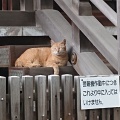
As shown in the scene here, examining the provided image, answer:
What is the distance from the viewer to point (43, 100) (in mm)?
3539

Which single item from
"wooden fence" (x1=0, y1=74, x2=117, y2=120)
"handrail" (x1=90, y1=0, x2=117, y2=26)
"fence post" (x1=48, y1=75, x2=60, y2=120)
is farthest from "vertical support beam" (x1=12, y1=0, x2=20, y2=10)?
"fence post" (x1=48, y1=75, x2=60, y2=120)

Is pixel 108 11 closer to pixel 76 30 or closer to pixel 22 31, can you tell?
pixel 76 30

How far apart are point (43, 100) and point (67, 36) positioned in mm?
1425

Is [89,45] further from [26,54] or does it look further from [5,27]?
[5,27]

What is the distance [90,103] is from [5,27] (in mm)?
1964

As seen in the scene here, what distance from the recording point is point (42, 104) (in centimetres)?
354

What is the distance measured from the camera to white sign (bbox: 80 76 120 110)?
3.64m

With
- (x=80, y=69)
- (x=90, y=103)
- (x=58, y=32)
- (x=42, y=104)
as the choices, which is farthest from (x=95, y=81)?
(x=58, y=32)

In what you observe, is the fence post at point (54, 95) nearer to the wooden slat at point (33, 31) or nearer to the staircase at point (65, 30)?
the staircase at point (65, 30)

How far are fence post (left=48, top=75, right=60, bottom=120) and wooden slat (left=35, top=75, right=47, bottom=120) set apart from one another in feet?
0.20

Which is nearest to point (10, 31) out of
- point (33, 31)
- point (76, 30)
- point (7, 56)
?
point (33, 31)

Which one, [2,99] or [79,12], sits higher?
[79,12]

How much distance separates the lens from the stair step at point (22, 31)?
519 cm

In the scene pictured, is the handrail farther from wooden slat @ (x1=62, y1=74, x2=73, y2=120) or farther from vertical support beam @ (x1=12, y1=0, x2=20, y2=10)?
vertical support beam @ (x1=12, y1=0, x2=20, y2=10)
